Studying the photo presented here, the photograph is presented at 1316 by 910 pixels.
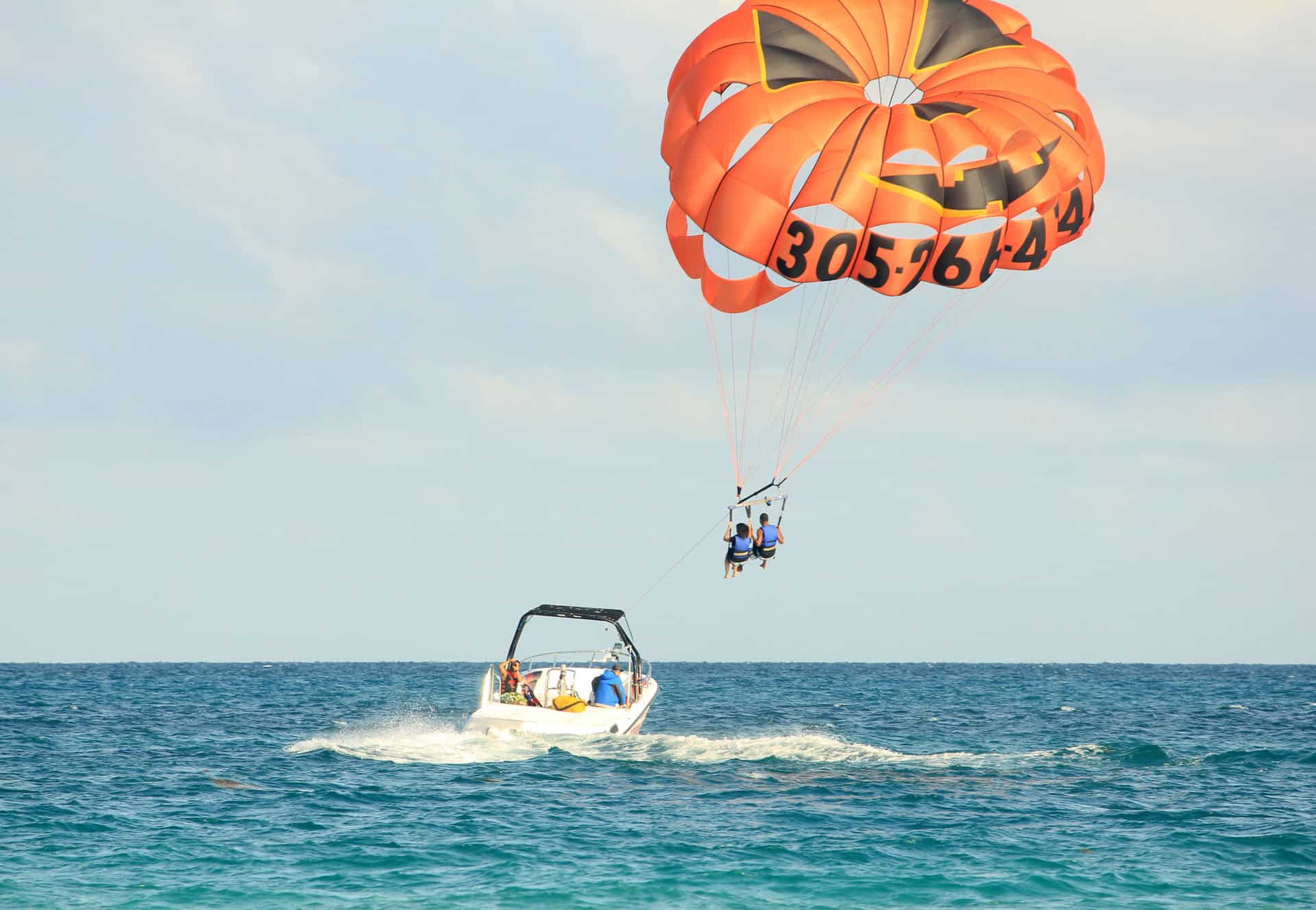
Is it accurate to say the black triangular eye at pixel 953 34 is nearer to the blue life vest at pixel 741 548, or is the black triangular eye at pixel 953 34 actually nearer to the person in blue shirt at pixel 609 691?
the blue life vest at pixel 741 548

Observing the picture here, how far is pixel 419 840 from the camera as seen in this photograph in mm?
17172

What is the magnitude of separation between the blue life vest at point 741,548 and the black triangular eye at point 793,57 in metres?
7.25

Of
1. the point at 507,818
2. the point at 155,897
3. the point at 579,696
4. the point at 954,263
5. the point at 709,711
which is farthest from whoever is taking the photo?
the point at 709,711

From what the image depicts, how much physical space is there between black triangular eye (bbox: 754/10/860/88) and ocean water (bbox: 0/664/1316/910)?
11.7 meters

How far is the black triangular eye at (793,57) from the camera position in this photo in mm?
19609

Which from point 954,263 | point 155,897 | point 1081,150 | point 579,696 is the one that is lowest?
point 155,897

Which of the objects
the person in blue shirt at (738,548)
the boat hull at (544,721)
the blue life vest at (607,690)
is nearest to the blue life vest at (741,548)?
the person in blue shirt at (738,548)

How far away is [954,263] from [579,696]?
500 inches

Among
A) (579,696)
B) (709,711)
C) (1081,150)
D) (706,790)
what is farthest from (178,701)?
(1081,150)

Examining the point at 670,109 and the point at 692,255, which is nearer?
the point at 670,109

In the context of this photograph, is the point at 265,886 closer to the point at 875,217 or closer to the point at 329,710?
the point at 875,217

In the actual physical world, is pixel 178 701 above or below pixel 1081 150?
below

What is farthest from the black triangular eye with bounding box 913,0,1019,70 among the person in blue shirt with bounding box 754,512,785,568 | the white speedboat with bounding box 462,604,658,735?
the white speedboat with bounding box 462,604,658,735

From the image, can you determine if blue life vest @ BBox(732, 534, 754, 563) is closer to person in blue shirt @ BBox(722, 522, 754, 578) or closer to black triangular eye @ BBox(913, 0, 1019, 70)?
person in blue shirt @ BBox(722, 522, 754, 578)
